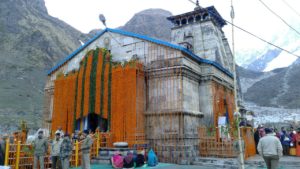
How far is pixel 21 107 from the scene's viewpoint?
5012 cm

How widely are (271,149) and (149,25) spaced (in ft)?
396

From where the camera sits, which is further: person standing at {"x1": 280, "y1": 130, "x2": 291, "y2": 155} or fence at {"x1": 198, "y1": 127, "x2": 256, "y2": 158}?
person standing at {"x1": 280, "y1": 130, "x2": 291, "y2": 155}

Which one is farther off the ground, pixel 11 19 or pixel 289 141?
pixel 11 19

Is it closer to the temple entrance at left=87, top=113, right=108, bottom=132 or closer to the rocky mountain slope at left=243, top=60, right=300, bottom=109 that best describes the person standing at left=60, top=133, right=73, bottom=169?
the temple entrance at left=87, top=113, right=108, bottom=132

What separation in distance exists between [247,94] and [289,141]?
6953 centimetres

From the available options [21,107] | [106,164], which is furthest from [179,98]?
[21,107]

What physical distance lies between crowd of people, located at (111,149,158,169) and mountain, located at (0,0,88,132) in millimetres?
37001

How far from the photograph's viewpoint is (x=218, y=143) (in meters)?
14.8

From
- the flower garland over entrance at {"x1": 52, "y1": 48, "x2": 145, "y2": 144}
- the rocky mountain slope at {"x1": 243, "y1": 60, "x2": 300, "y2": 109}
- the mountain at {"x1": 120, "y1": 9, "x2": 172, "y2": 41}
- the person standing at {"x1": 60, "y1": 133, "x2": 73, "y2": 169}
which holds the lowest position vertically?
the person standing at {"x1": 60, "y1": 133, "x2": 73, "y2": 169}

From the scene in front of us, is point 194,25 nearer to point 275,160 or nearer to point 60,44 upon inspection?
point 275,160

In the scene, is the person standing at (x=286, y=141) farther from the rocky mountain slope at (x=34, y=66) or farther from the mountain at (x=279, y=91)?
the mountain at (x=279, y=91)

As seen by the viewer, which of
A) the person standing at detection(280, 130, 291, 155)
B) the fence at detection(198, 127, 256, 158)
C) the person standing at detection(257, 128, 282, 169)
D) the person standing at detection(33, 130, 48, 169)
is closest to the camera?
the person standing at detection(257, 128, 282, 169)

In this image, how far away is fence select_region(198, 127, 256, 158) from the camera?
47.0ft

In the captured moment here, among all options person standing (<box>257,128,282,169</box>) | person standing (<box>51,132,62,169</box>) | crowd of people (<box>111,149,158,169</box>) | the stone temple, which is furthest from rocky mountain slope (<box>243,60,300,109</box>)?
person standing (<box>51,132,62,169</box>)
